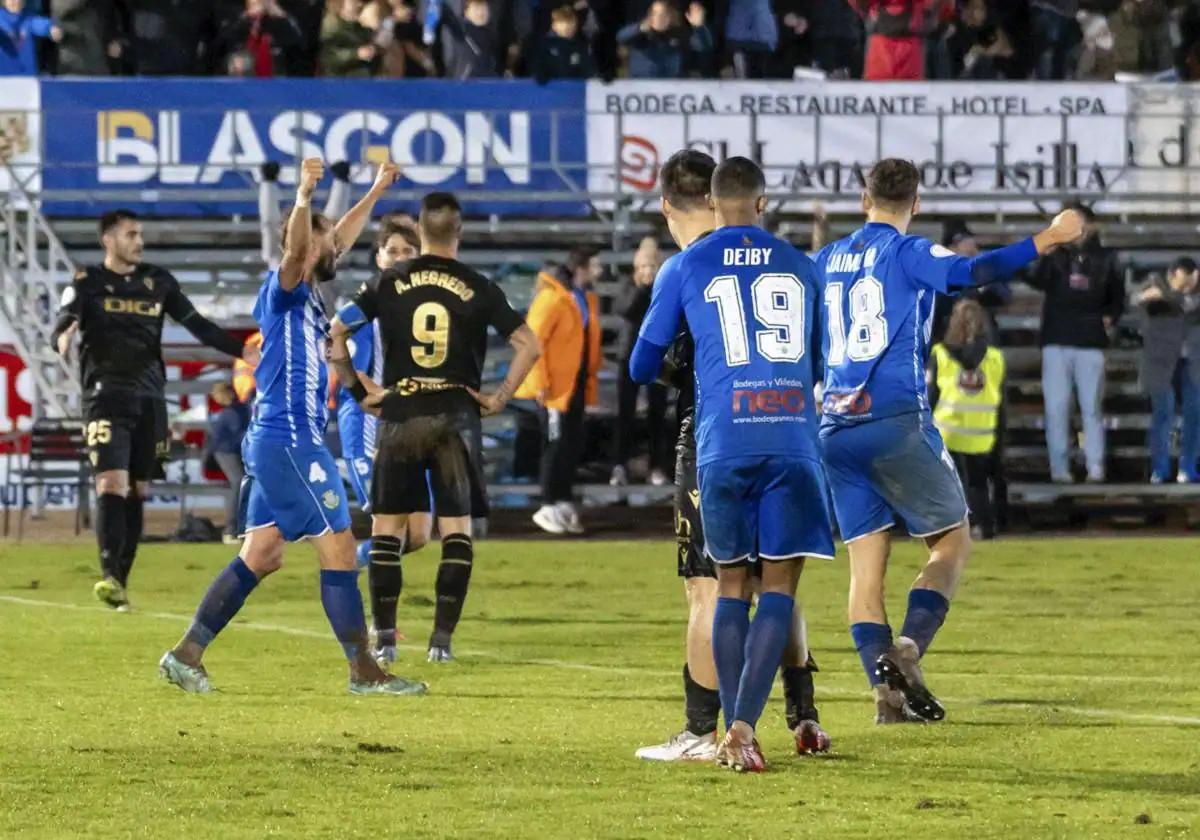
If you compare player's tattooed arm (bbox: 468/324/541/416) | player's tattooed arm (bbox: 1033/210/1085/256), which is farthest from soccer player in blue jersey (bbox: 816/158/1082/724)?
player's tattooed arm (bbox: 468/324/541/416)

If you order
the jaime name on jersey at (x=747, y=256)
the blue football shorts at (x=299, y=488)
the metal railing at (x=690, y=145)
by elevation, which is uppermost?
the metal railing at (x=690, y=145)

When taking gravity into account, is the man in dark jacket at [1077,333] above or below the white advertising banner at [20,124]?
below

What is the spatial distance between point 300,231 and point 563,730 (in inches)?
94.4

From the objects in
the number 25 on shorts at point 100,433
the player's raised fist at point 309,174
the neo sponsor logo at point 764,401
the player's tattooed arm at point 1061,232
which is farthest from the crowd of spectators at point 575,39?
the neo sponsor logo at point 764,401

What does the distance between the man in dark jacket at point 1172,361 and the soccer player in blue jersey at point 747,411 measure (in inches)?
592

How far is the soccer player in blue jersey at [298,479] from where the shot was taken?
11.5 meters

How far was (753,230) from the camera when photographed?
9.00m

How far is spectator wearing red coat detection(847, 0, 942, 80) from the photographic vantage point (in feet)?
83.6

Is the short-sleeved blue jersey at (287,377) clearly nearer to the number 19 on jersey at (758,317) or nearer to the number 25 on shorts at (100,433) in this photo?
the number 19 on jersey at (758,317)

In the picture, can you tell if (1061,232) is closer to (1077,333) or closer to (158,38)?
(1077,333)

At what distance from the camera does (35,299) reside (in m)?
23.9

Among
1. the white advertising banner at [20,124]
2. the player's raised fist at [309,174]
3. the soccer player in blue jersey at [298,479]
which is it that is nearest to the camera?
the player's raised fist at [309,174]

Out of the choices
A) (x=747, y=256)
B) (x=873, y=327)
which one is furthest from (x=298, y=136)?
(x=747, y=256)

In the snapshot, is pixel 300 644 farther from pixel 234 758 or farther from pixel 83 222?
pixel 83 222
